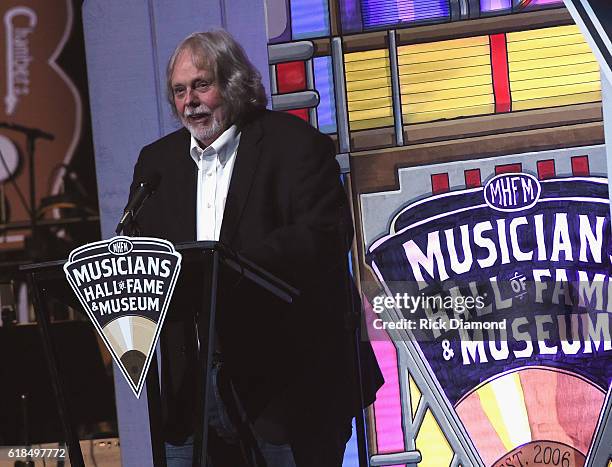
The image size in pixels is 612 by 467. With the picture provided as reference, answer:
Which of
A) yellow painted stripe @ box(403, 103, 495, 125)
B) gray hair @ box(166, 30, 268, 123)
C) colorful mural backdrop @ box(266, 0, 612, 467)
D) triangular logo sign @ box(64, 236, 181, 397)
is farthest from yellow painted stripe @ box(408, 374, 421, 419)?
triangular logo sign @ box(64, 236, 181, 397)

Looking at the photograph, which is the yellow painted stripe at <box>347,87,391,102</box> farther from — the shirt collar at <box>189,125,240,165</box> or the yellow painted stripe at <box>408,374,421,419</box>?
the yellow painted stripe at <box>408,374,421,419</box>

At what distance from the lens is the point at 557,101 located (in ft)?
10.2

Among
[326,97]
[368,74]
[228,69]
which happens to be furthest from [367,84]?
[228,69]

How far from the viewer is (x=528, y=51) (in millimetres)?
3139

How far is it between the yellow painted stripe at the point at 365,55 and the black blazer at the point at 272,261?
48 cm

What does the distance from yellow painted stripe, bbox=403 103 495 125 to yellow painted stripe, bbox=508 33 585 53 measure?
20 cm

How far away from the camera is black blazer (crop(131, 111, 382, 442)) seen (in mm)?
2396

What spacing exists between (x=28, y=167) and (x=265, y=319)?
4.72 ft

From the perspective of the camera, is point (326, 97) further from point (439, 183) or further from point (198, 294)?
point (198, 294)

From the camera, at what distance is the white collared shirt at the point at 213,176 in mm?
2604

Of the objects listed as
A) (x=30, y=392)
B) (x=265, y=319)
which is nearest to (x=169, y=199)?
(x=265, y=319)

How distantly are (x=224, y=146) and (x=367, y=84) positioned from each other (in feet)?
2.29

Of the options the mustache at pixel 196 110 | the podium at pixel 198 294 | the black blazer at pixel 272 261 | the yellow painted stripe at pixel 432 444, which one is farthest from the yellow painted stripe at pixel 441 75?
the podium at pixel 198 294

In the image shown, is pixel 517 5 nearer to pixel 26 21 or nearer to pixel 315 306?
pixel 315 306
